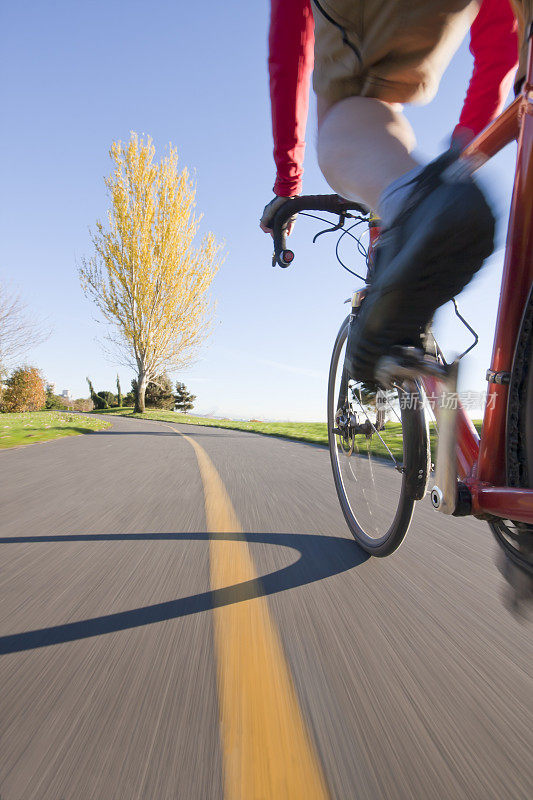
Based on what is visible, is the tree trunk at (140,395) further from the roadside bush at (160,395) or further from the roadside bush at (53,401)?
the roadside bush at (53,401)

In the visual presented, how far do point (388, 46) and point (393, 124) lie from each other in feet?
0.46

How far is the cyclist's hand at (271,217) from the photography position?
5.10 ft

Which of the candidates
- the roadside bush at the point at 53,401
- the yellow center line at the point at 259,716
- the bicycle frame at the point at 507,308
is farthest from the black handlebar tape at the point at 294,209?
the roadside bush at the point at 53,401

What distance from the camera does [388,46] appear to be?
89 centimetres

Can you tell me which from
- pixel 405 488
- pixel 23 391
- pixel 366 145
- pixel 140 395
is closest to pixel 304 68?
pixel 366 145

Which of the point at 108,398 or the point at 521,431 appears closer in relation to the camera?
the point at 521,431

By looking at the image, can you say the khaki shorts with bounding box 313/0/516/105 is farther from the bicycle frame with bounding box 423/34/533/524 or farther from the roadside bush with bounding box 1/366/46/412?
the roadside bush with bounding box 1/366/46/412

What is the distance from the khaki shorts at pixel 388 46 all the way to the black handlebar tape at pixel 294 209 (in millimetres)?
541

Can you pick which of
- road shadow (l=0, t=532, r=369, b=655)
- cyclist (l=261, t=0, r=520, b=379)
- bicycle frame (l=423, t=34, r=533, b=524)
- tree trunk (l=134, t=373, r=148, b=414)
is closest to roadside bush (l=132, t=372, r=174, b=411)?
tree trunk (l=134, t=373, r=148, b=414)

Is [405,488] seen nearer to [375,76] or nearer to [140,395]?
[375,76]

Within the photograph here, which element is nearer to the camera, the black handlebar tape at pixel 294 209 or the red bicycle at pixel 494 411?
the red bicycle at pixel 494 411

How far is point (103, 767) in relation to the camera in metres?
0.67

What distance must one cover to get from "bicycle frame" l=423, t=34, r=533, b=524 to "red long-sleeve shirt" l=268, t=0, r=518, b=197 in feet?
0.34

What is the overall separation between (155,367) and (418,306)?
30.2m
